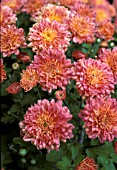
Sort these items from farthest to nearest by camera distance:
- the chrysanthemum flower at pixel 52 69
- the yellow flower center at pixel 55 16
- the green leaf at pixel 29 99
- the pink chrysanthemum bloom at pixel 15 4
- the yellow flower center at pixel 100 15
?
the yellow flower center at pixel 100 15, the pink chrysanthemum bloom at pixel 15 4, the yellow flower center at pixel 55 16, the green leaf at pixel 29 99, the chrysanthemum flower at pixel 52 69

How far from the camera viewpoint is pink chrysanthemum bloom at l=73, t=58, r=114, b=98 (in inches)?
52.5

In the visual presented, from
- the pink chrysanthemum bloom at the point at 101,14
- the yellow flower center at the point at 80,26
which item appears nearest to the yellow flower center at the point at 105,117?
the yellow flower center at the point at 80,26

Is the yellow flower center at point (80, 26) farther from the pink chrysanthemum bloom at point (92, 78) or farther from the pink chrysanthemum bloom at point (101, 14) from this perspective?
the pink chrysanthemum bloom at point (101, 14)

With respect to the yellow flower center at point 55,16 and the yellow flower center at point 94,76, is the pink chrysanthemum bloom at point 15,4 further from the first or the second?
the yellow flower center at point 94,76

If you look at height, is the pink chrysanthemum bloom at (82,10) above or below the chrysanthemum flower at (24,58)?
above

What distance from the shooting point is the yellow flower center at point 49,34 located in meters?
1.50

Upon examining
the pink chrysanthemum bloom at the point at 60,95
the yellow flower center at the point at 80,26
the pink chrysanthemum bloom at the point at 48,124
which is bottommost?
the pink chrysanthemum bloom at the point at 48,124

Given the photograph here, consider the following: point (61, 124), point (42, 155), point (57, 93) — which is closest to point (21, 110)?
point (42, 155)

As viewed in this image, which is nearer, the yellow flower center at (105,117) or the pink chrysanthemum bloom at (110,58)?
the yellow flower center at (105,117)

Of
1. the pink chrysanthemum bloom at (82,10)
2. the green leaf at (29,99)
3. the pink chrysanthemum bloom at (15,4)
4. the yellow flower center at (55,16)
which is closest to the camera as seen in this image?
the green leaf at (29,99)

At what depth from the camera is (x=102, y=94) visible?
1338 millimetres

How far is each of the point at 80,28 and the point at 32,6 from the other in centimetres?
42

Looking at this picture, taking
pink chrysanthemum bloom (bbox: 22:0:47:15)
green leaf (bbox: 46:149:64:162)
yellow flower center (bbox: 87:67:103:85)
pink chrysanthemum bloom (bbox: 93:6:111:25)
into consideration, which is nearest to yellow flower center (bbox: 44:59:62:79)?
yellow flower center (bbox: 87:67:103:85)

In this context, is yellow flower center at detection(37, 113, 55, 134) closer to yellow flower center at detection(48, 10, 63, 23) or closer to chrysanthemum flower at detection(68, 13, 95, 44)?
chrysanthemum flower at detection(68, 13, 95, 44)
